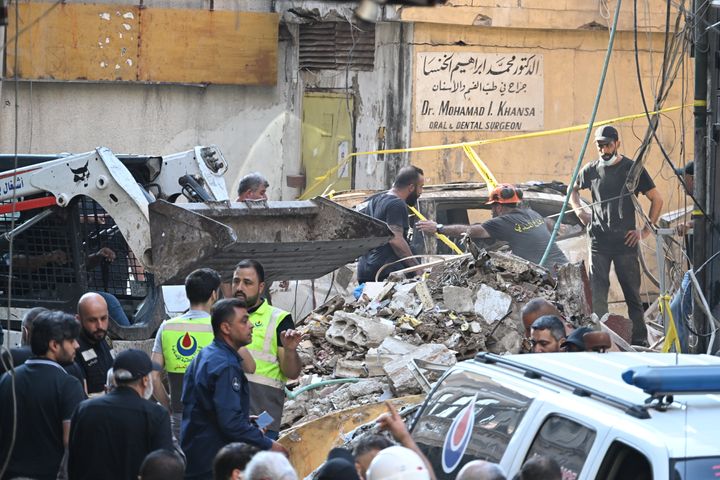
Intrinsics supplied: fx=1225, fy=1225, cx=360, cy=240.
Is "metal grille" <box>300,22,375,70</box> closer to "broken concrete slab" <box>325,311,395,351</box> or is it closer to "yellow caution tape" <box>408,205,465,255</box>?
"yellow caution tape" <box>408,205,465,255</box>

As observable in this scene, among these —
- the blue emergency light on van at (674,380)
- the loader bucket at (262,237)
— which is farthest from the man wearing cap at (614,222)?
the blue emergency light on van at (674,380)

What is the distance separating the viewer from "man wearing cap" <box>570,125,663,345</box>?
483 inches

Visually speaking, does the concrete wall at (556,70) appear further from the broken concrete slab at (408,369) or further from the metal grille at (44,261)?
the broken concrete slab at (408,369)

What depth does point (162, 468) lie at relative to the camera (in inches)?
181

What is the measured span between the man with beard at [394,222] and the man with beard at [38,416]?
5.77m

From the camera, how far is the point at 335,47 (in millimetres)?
17672

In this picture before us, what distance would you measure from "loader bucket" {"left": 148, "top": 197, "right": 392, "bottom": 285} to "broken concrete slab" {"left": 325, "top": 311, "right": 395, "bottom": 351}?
1.93 feet

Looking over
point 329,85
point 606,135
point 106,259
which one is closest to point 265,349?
point 106,259

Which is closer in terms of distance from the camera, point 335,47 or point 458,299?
→ point 458,299

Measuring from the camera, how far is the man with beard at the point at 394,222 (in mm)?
11242

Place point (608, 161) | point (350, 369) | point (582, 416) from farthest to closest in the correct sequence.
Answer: point (608, 161) < point (350, 369) < point (582, 416)

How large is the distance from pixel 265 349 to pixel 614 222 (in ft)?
21.7

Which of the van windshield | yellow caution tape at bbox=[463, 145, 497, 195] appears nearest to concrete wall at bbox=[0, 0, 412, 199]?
yellow caution tape at bbox=[463, 145, 497, 195]

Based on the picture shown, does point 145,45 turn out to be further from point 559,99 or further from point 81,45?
point 559,99
